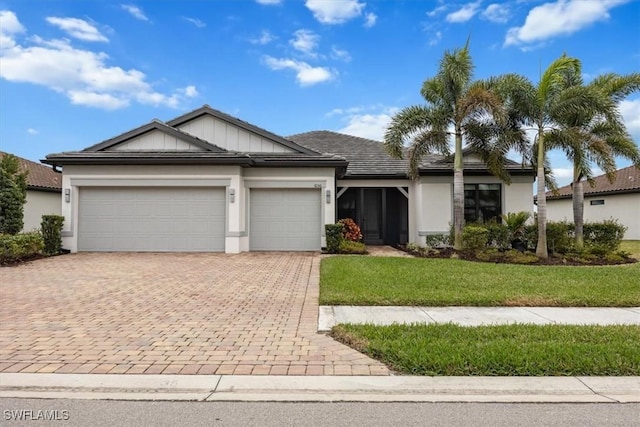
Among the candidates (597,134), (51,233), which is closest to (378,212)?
(597,134)

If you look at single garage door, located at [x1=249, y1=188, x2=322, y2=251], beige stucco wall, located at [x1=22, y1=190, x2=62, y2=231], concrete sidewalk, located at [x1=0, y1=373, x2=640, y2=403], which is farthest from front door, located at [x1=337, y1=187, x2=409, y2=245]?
beige stucco wall, located at [x1=22, y1=190, x2=62, y2=231]

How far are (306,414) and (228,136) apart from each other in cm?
1430

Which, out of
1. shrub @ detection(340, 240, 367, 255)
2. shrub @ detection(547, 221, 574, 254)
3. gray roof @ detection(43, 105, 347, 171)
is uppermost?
gray roof @ detection(43, 105, 347, 171)

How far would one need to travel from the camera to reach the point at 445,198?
16500mm

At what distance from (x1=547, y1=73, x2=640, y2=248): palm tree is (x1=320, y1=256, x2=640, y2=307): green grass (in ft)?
11.1

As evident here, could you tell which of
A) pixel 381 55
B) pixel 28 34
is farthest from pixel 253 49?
pixel 28 34

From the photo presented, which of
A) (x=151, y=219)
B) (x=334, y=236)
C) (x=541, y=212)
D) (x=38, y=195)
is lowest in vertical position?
(x=334, y=236)

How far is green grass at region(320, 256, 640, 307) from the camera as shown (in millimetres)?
7020

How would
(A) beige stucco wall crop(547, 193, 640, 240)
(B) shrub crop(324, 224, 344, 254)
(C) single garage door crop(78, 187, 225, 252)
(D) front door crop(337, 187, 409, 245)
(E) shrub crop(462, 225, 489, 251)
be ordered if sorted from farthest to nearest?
1. (A) beige stucco wall crop(547, 193, 640, 240)
2. (D) front door crop(337, 187, 409, 245)
3. (C) single garage door crop(78, 187, 225, 252)
4. (B) shrub crop(324, 224, 344, 254)
5. (E) shrub crop(462, 225, 489, 251)

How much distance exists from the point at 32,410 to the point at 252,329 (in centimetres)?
259

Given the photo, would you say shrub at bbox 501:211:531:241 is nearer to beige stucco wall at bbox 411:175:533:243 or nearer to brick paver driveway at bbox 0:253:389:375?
beige stucco wall at bbox 411:175:533:243

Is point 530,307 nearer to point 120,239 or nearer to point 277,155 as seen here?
point 277,155

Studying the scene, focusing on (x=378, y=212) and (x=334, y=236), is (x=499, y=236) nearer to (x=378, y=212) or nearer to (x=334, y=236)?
(x=378, y=212)

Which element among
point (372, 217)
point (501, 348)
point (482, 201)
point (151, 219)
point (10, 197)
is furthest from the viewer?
point (372, 217)
